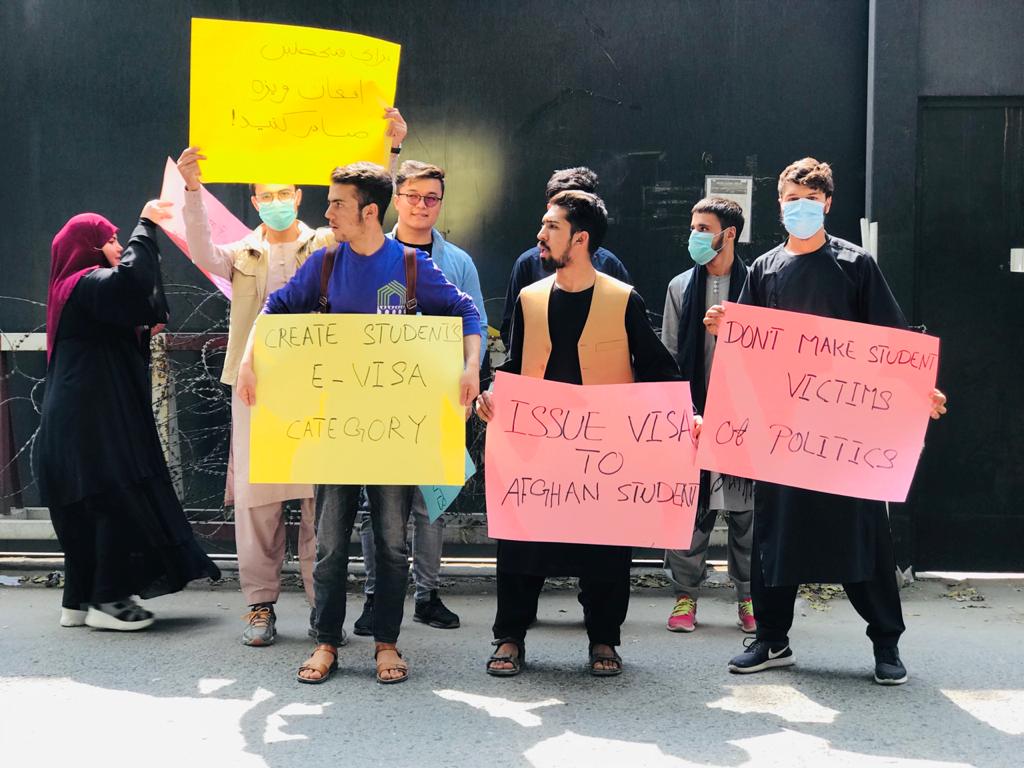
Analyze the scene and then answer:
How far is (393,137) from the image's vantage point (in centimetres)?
517

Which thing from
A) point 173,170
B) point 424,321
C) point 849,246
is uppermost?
point 173,170

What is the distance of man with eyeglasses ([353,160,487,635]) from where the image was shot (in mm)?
5477

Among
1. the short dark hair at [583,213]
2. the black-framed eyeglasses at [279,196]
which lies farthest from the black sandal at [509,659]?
the black-framed eyeglasses at [279,196]

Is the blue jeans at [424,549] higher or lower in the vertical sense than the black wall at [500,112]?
lower

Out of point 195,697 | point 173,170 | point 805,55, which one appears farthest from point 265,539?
point 805,55

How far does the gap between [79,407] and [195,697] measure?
1622mm

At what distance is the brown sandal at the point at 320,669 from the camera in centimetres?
471

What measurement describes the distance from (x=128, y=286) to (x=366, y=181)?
136 centimetres

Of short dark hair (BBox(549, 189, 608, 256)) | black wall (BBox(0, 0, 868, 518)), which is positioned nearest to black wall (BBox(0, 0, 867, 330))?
black wall (BBox(0, 0, 868, 518))

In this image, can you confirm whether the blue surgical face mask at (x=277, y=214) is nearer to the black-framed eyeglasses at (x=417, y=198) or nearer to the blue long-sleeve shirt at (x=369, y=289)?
the black-framed eyeglasses at (x=417, y=198)

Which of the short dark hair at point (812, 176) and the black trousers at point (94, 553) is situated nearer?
the short dark hair at point (812, 176)

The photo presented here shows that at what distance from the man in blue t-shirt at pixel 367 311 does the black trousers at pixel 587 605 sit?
42 cm

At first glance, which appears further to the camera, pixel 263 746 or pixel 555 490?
pixel 555 490

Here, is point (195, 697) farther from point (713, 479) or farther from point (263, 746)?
point (713, 479)
